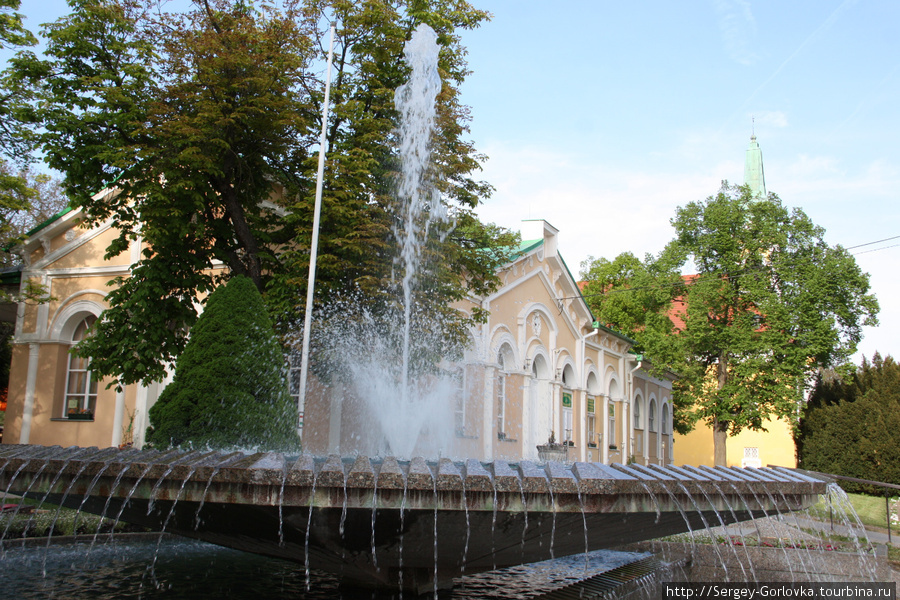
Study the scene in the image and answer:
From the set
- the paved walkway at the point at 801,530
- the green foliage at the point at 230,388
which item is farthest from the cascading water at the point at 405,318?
the paved walkway at the point at 801,530

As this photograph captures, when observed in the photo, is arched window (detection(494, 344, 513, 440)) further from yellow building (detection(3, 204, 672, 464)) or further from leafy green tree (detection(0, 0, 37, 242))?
leafy green tree (detection(0, 0, 37, 242))

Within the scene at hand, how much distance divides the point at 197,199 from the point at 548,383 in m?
16.7

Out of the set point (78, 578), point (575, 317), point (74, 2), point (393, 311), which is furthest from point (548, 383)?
point (78, 578)

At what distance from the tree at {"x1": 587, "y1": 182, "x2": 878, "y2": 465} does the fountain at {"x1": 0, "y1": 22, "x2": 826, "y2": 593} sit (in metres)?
23.9

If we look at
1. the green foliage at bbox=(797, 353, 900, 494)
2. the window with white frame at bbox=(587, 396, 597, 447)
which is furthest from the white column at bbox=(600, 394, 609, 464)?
the green foliage at bbox=(797, 353, 900, 494)

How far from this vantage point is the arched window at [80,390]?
18375mm

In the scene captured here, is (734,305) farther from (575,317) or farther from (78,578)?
(78,578)

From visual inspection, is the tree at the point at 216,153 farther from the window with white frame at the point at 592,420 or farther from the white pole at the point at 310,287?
→ the window with white frame at the point at 592,420

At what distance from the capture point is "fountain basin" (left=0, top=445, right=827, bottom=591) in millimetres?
4297

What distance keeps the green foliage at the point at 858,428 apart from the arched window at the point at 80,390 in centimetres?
2269

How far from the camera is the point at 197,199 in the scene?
1259cm

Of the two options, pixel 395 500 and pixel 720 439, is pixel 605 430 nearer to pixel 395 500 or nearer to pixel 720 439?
pixel 720 439

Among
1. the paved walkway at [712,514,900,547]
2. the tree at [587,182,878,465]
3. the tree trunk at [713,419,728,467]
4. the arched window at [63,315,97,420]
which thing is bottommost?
the paved walkway at [712,514,900,547]

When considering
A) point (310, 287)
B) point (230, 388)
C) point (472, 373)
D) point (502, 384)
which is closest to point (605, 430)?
point (502, 384)
